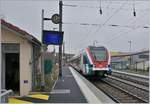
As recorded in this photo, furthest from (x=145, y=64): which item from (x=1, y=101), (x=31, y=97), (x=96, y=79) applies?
(x=1, y=101)

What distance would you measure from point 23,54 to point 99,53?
13.7m

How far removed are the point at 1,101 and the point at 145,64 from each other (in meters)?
47.7

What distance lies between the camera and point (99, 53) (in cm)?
3023

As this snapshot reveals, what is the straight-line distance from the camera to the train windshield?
2995cm

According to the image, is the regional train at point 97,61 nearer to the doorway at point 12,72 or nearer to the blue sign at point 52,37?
the doorway at point 12,72

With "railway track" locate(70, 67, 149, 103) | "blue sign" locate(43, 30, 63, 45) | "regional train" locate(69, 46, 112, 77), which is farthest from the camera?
"regional train" locate(69, 46, 112, 77)

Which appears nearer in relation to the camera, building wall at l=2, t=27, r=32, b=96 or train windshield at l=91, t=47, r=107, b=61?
building wall at l=2, t=27, r=32, b=96

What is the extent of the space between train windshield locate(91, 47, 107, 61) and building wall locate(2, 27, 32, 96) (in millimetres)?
12710

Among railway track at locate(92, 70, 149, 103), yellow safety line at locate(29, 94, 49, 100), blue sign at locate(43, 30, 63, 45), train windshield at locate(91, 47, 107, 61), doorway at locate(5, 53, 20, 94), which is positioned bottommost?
railway track at locate(92, 70, 149, 103)

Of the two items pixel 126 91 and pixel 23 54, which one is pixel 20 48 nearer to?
pixel 23 54

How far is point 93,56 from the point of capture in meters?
29.7

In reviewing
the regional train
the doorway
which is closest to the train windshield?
the regional train

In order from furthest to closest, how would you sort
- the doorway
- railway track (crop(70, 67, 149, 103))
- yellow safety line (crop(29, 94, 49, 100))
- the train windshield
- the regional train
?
the train windshield, the regional train, the doorway, railway track (crop(70, 67, 149, 103)), yellow safety line (crop(29, 94, 49, 100))

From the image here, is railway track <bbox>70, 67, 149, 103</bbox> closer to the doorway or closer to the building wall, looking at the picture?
the building wall
